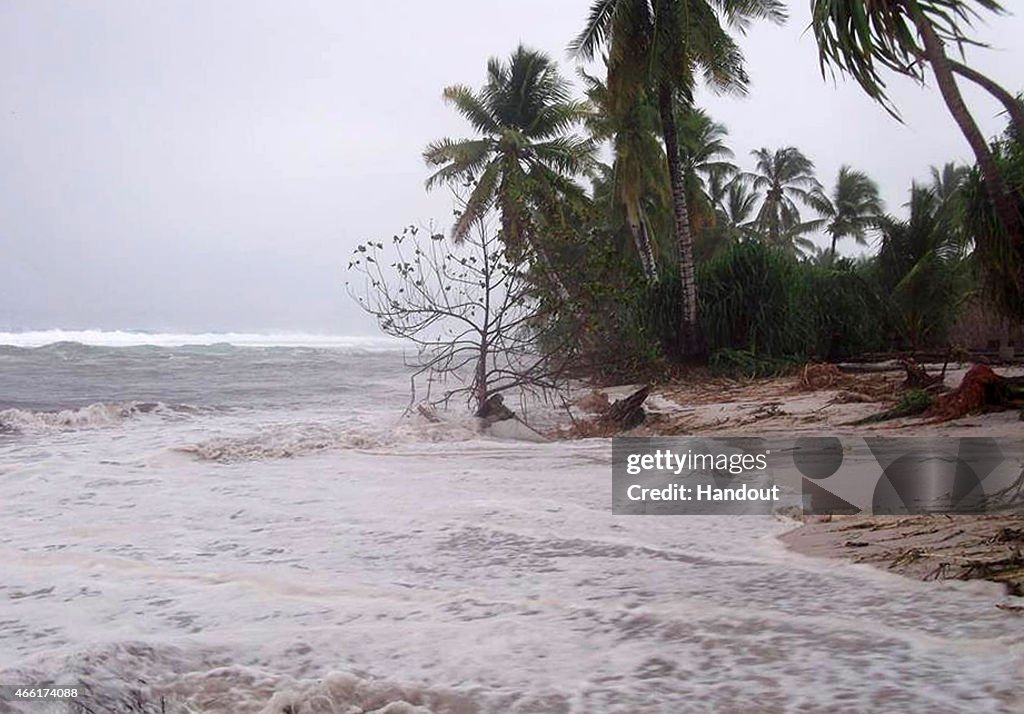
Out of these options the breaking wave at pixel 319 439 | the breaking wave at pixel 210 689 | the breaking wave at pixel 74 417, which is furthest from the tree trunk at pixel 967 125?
the breaking wave at pixel 74 417

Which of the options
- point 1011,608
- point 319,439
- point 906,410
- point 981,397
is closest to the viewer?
point 1011,608

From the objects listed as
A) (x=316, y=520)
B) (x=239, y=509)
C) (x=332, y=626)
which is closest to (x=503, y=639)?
(x=332, y=626)

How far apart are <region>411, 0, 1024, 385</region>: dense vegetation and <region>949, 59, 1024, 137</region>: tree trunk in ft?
0.07

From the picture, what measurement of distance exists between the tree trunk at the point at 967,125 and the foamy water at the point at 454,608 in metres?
4.91

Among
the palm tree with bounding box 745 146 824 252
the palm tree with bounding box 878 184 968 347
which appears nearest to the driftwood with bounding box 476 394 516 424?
the palm tree with bounding box 878 184 968 347

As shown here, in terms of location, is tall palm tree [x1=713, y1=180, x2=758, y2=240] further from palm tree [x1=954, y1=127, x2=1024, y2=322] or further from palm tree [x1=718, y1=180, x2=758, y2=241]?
palm tree [x1=954, y1=127, x2=1024, y2=322]

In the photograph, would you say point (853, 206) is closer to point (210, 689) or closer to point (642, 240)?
point (642, 240)

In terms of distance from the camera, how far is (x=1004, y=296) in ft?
27.8

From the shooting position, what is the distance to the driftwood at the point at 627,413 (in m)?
8.53

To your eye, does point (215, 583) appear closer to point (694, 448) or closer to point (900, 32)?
point (694, 448)

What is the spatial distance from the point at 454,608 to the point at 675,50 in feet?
44.6

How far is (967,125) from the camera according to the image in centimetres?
733

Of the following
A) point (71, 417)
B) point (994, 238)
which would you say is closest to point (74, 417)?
point (71, 417)
